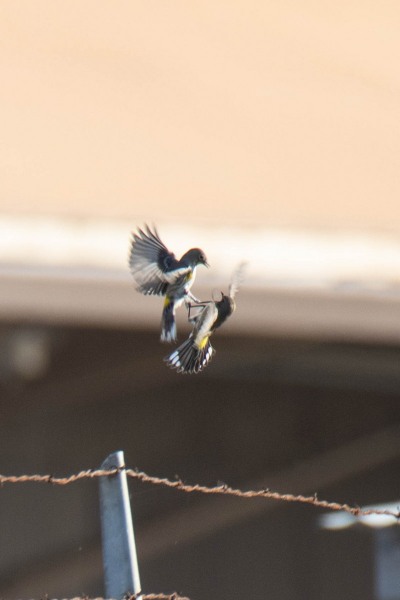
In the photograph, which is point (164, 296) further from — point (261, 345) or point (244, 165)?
point (261, 345)

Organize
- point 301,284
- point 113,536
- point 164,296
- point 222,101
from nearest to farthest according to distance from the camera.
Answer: point 164,296 < point 113,536 < point 301,284 < point 222,101

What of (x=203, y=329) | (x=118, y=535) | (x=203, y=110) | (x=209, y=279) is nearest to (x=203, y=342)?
(x=203, y=329)

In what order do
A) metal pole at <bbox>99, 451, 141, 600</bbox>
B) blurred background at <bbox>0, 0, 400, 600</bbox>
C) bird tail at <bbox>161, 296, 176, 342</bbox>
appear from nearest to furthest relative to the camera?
1. bird tail at <bbox>161, 296, 176, 342</bbox>
2. metal pole at <bbox>99, 451, 141, 600</bbox>
3. blurred background at <bbox>0, 0, 400, 600</bbox>

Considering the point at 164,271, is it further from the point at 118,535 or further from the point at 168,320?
the point at 118,535

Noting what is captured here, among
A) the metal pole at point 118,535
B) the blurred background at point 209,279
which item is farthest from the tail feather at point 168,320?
the blurred background at point 209,279

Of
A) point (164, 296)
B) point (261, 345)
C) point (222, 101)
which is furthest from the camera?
point (261, 345)

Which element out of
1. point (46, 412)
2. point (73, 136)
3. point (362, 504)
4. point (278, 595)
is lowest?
point (278, 595)

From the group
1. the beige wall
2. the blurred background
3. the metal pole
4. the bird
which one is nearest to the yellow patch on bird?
the bird

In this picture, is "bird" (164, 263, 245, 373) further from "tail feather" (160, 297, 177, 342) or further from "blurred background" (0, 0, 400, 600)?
"blurred background" (0, 0, 400, 600)

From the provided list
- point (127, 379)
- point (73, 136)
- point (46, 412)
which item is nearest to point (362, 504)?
point (127, 379)
